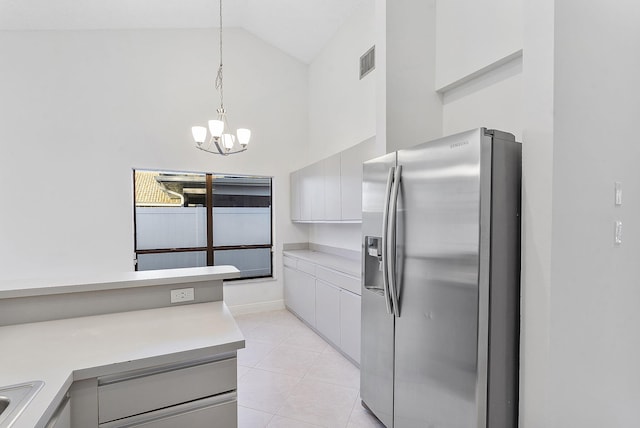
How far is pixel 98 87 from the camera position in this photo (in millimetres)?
3965

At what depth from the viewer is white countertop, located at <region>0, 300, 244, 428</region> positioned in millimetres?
1086

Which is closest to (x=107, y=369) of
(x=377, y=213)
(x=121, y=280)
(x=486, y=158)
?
(x=121, y=280)

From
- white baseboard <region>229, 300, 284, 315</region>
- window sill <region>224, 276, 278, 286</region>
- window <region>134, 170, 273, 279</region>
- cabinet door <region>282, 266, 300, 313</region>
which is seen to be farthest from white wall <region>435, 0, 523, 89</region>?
white baseboard <region>229, 300, 284, 315</region>

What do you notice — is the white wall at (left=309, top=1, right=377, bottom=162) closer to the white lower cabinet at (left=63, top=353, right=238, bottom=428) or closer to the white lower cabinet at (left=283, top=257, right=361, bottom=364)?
the white lower cabinet at (left=283, top=257, right=361, bottom=364)

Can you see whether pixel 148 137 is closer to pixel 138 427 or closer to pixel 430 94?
pixel 430 94

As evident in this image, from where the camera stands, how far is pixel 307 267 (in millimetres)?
4148

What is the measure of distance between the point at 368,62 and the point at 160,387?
3472mm

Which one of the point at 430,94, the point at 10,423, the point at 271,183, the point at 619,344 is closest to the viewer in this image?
the point at 10,423

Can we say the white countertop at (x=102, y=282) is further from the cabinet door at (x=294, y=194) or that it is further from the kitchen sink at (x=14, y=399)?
the cabinet door at (x=294, y=194)

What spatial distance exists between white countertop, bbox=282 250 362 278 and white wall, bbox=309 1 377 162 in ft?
4.61

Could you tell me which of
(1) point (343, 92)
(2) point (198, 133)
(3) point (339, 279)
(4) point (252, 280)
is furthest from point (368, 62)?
(4) point (252, 280)

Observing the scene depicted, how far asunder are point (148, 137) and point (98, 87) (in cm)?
78

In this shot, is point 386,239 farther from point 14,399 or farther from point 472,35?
point 14,399

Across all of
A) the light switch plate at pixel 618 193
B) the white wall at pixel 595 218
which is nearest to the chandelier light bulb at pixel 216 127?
the white wall at pixel 595 218
